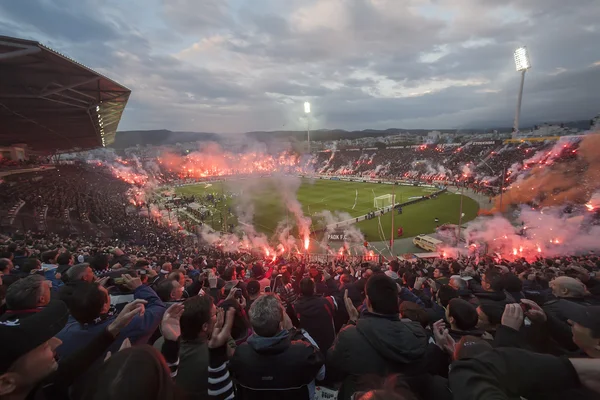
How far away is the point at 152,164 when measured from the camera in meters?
102

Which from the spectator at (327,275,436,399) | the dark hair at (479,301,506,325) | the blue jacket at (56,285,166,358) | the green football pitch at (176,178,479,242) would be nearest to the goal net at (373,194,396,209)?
the green football pitch at (176,178,479,242)

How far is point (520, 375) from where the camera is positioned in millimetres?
1906

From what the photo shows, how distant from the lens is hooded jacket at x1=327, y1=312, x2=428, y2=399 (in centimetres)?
240

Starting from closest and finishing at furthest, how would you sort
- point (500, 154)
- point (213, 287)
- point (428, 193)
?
point (213, 287) < point (428, 193) < point (500, 154)

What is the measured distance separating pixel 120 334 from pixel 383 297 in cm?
270

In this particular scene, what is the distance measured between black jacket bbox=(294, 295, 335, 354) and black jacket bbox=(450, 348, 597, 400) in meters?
2.33

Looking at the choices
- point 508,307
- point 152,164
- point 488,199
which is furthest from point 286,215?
point 152,164

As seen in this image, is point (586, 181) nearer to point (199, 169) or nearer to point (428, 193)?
point (428, 193)

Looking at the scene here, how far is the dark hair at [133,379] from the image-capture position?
4.14 feet

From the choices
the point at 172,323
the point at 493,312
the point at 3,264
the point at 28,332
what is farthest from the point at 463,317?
the point at 3,264

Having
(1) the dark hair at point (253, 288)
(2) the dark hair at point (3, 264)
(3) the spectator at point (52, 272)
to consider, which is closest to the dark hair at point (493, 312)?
(1) the dark hair at point (253, 288)

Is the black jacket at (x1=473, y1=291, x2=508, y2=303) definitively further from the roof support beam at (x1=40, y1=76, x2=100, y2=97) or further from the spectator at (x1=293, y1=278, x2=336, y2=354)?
the roof support beam at (x1=40, y1=76, x2=100, y2=97)

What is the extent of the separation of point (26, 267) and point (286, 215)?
31.2 metres

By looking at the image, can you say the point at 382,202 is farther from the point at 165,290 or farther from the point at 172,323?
the point at 172,323
